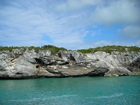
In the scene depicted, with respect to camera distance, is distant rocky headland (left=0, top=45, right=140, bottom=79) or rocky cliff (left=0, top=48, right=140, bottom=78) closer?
rocky cliff (left=0, top=48, right=140, bottom=78)

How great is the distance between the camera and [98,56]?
67.7 metres

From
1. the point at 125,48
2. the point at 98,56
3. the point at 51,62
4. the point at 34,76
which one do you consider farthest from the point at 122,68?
the point at 34,76

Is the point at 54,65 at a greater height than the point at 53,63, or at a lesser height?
lesser

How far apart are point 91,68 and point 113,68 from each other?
8.89 metres

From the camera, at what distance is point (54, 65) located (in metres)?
62.0

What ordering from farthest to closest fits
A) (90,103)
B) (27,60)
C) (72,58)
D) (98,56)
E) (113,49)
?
1. (113,49)
2. (98,56)
3. (72,58)
4. (27,60)
5. (90,103)

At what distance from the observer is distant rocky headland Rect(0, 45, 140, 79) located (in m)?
58.7

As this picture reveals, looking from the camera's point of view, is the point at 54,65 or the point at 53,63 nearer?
the point at 53,63

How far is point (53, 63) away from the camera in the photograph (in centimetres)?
6188

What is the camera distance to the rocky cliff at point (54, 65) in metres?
58.5

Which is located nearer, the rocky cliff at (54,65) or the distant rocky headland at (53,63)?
the rocky cliff at (54,65)

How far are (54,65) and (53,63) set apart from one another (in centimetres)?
75

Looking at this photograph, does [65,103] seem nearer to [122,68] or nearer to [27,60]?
[27,60]

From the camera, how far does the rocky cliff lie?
58.5 metres
